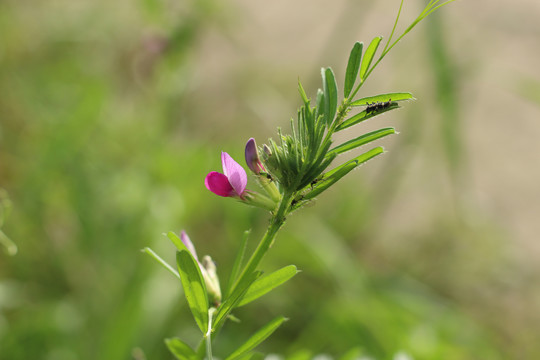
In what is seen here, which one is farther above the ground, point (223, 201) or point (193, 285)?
point (223, 201)

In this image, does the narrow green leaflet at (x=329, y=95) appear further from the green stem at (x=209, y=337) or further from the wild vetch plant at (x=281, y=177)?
the green stem at (x=209, y=337)

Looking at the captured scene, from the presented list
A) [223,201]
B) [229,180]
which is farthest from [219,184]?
[223,201]

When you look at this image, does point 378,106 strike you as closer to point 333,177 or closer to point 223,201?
point 333,177

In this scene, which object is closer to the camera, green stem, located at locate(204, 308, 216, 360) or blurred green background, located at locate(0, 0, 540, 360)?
green stem, located at locate(204, 308, 216, 360)

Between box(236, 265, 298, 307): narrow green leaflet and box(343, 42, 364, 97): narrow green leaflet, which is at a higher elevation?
box(343, 42, 364, 97): narrow green leaflet

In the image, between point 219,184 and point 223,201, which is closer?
point 219,184

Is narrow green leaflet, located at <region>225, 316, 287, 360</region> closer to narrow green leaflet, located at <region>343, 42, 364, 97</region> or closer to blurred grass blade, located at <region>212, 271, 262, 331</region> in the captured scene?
blurred grass blade, located at <region>212, 271, 262, 331</region>

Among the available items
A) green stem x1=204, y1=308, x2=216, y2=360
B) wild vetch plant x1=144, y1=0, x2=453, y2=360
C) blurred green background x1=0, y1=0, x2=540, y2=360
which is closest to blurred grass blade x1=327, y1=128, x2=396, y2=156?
wild vetch plant x1=144, y1=0, x2=453, y2=360

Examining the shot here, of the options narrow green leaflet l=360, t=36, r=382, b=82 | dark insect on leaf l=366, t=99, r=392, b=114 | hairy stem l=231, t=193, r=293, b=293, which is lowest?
hairy stem l=231, t=193, r=293, b=293
